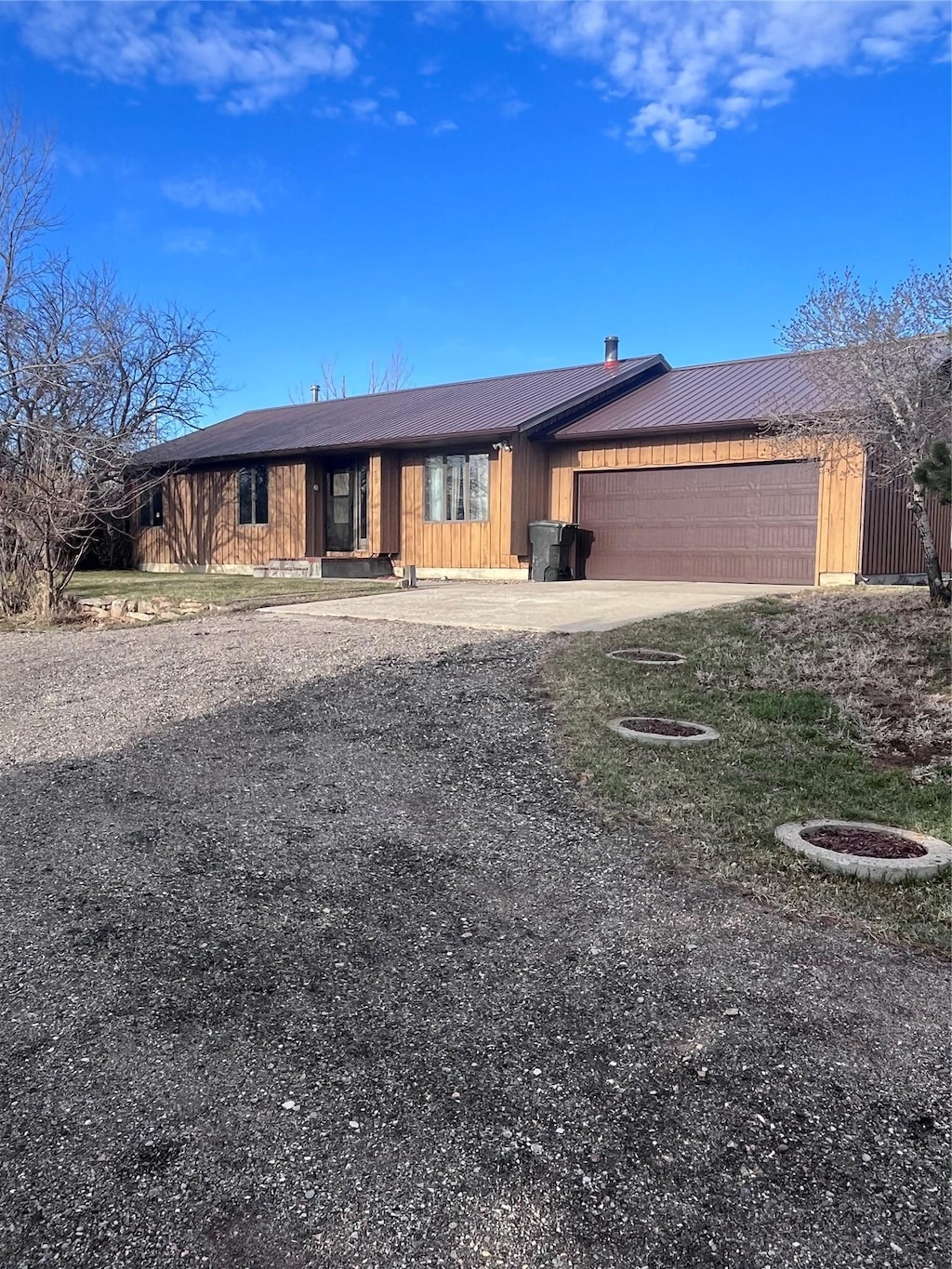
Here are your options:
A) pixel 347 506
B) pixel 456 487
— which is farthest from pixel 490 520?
pixel 347 506

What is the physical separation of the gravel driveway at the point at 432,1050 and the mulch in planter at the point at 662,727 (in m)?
1.04

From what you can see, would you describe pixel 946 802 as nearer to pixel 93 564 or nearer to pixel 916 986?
pixel 916 986

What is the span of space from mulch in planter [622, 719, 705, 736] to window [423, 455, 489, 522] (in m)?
11.7

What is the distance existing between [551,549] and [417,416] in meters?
5.46

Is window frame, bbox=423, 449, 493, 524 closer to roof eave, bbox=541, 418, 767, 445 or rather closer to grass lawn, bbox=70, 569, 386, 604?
roof eave, bbox=541, 418, 767, 445

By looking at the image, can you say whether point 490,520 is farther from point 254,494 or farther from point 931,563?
point 931,563

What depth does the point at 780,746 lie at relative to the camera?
5.00 meters

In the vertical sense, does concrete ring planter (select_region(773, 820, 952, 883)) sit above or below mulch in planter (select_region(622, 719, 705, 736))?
below

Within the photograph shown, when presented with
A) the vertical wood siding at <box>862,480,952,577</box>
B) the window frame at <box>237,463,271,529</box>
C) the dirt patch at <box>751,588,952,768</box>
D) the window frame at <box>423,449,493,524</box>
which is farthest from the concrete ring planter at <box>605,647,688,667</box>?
the window frame at <box>237,463,271,529</box>

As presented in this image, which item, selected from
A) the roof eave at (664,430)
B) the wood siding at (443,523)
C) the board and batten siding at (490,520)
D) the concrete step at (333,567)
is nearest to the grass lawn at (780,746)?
the wood siding at (443,523)

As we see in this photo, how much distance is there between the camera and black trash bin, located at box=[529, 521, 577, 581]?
51.6 feet

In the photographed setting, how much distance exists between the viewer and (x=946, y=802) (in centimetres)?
413

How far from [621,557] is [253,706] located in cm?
1074

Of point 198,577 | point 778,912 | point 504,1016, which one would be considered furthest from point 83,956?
point 198,577
